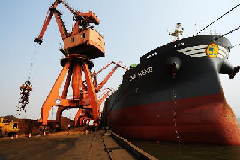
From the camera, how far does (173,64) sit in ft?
37.0

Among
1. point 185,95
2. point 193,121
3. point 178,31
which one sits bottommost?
point 193,121

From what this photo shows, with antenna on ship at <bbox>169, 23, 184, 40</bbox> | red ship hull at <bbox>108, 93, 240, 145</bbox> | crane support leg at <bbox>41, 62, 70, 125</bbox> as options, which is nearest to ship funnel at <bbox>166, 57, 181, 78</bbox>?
red ship hull at <bbox>108, 93, 240, 145</bbox>

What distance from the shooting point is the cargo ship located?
9.71 metres

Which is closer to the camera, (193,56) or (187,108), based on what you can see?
(187,108)

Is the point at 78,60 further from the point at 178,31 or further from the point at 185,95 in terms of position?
the point at 185,95

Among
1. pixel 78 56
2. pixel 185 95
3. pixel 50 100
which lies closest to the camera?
pixel 185 95

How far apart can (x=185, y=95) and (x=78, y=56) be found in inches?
740

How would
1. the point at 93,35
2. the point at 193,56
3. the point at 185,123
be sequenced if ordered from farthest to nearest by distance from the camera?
the point at 93,35 < the point at 193,56 < the point at 185,123

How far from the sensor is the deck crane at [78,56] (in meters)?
22.0

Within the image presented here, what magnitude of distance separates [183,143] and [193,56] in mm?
6155

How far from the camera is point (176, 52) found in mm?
11844

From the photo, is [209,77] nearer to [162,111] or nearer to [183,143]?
[162,111]

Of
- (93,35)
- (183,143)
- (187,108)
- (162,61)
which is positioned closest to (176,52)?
(162,61)

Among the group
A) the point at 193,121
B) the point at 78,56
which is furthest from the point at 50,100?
the point at 193,121
